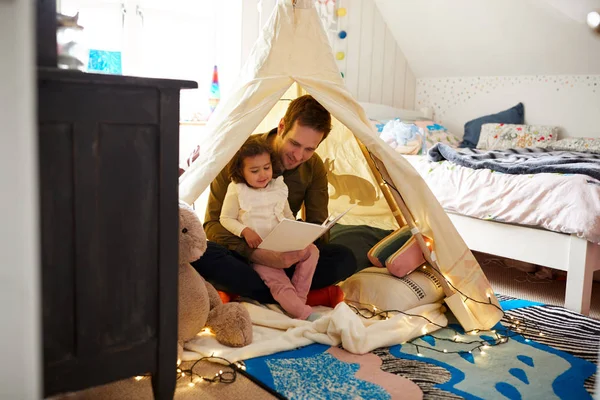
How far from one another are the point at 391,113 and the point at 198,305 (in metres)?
3.07

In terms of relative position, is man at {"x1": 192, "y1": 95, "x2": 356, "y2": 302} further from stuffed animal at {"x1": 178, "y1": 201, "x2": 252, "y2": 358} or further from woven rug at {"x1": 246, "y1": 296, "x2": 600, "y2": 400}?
woven rug at {"x1": 246, "y1": 296, "x2": 600, "y2": 400}

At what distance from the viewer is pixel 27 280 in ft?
2.37

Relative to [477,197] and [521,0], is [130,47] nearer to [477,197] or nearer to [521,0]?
[477,197]

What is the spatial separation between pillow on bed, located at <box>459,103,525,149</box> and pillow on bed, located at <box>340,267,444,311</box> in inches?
82.6

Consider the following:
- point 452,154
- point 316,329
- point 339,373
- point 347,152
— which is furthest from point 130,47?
point 339,373

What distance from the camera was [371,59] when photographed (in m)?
4.49

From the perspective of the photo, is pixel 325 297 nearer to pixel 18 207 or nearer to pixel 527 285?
pixel 527 285

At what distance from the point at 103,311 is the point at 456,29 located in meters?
3.65

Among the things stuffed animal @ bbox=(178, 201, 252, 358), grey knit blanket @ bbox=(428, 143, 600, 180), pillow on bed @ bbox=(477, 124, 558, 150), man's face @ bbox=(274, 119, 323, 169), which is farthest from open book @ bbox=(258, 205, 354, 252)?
pillow on bed @ bbox=(477, 124, 558, 150)

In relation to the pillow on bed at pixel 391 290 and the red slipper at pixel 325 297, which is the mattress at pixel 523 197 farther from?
the red slipper at pixel 325 297

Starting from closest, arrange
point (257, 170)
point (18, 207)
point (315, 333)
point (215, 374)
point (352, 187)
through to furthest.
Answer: point (18, 207), point (215, 374), point (315, 333), point (257, 170), point (352, 187)

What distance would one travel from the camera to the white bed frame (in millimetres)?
2436

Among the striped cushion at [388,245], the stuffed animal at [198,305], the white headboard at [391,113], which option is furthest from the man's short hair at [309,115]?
the white headboard at [391,113]

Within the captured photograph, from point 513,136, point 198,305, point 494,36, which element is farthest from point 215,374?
point 494,36
